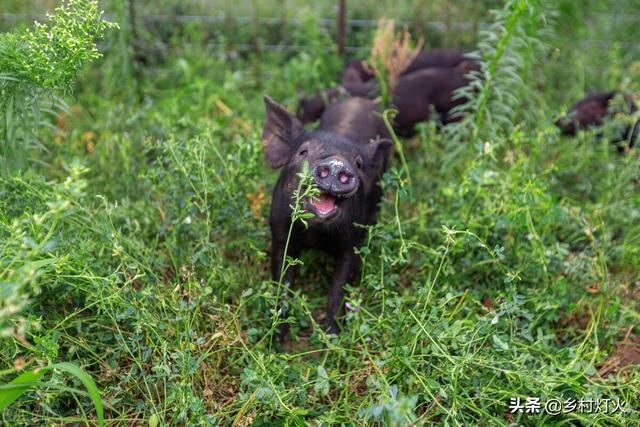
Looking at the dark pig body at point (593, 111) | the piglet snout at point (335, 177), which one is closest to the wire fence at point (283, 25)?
the dark pig body at point (593, 111)

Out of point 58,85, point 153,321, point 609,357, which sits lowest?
point 609,357

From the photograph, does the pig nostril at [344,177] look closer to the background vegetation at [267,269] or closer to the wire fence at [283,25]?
the background vegetation at [267,269]

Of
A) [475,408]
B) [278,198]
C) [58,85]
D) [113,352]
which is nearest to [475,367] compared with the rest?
[475,408]

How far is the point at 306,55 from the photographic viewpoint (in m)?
5.46

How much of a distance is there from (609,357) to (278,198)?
1766 mm

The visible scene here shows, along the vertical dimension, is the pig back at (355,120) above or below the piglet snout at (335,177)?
below

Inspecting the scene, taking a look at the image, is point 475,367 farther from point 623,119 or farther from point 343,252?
point 623,119

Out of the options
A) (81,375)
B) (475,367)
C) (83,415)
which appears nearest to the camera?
(81,375)

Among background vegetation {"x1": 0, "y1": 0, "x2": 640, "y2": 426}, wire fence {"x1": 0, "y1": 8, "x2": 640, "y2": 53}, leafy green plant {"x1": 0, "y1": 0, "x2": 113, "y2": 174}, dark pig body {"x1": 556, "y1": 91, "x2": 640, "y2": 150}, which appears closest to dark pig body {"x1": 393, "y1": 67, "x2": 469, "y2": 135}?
background vegetation {"x1": 0, "y1": 0, "x2": 640, "y2": 426}

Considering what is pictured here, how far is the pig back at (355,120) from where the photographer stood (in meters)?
3.91

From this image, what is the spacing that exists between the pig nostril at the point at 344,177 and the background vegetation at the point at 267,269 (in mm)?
271

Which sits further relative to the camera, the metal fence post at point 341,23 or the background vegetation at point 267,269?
the metal fence post at point 341,23

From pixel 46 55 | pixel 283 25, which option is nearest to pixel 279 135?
pixel 46 55

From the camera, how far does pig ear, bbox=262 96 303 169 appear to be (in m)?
3.43
